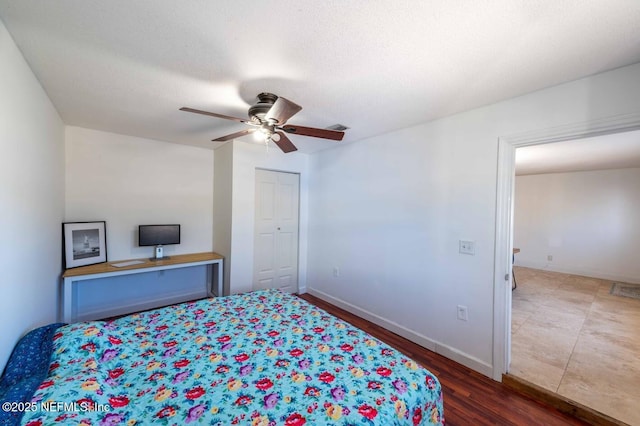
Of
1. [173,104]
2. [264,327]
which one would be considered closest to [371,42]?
[173,104]

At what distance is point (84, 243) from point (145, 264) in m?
0.66

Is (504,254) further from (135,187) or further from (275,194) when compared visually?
→ (135,187)

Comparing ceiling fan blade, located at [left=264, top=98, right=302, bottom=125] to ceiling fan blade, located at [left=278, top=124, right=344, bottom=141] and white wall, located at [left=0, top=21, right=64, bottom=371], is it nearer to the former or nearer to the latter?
ceiling fan blade, located at [left=278, top=124, right=344, bottom=141]

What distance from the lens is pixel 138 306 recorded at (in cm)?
334

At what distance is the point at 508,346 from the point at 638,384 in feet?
3.22

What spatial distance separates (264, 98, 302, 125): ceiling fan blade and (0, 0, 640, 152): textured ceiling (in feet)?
0.76

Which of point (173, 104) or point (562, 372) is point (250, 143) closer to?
point (173, 104)

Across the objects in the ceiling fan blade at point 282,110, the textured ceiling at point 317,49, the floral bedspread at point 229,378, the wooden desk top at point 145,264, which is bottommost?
the floral bedspread at point 229,378

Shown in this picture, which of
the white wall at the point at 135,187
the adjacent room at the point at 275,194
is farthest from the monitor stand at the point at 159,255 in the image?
the white wall at the point at 135,187

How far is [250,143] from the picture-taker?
138 inches

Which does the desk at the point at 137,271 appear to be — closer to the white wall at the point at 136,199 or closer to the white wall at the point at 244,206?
the white wall at the point at 136,199

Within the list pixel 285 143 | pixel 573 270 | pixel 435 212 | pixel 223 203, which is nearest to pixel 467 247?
pixel 435 212

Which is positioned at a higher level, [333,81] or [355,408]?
[333,81]

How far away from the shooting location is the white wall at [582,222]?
4.90m
